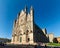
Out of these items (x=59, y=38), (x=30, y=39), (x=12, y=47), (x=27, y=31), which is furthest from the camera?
(x=59, y=38)

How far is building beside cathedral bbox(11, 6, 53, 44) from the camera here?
40.7m

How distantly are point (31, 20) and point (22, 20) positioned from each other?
673 centimetres

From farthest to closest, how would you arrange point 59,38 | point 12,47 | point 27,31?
point 59,38
point 27,31
point 12,47

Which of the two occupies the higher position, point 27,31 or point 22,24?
point 22,24

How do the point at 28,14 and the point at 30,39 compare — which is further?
the point at 28,14

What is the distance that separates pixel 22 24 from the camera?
46469mm

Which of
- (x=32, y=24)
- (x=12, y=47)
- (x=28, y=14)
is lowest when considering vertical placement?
(x=12, y=47)

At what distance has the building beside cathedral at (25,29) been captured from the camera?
4066 centimetres

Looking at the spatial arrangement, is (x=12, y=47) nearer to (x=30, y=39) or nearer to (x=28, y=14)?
(x=30, y=39)

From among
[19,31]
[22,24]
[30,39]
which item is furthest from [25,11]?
[30,39]

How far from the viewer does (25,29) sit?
4384 centimetres

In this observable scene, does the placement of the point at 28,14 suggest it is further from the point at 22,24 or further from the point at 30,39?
the point at 30,39

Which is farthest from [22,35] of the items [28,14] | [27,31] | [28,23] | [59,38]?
[59,38]

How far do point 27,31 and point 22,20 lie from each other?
6824mm
